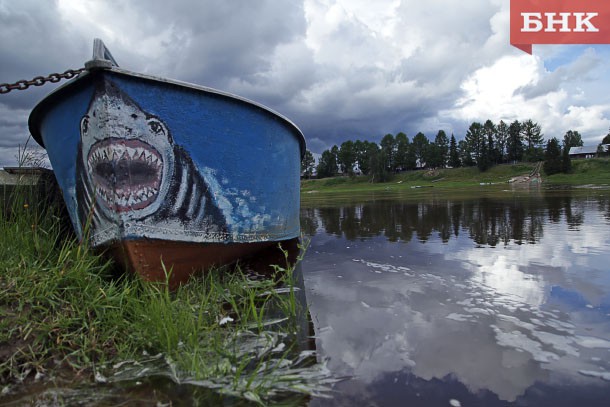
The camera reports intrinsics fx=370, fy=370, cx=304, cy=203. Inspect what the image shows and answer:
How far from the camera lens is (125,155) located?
2.89 meters

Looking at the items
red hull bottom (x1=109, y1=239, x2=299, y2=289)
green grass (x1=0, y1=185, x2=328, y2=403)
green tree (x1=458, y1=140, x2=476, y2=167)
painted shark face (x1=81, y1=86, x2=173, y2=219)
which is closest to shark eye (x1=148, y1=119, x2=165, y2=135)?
painted shark face (x1=81, y1=86, x2=173, y2=219)

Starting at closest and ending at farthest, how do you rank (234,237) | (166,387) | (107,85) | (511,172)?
(166,387)
(107,85)
(234,237)
(511,172)

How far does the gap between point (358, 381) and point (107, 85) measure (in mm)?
2713

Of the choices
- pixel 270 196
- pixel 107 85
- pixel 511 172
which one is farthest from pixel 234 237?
pixel 511 172

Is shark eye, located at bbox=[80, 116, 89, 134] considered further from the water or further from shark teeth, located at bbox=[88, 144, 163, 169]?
the water

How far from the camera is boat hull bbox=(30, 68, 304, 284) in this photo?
290 cm

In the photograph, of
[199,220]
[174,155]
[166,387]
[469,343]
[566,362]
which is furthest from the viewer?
[199,220]

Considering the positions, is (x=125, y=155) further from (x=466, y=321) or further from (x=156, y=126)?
(x=466, y=321)

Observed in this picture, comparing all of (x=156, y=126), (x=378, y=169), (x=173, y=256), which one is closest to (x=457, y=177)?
(x=378, y=169)

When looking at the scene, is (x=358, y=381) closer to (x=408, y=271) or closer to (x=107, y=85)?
(x=408, y=271)

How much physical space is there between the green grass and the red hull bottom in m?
0.27

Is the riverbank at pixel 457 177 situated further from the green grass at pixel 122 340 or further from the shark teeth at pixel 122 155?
the green grass at pixel 122 340

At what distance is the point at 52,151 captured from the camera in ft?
12.3

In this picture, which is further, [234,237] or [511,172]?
[511,172]
